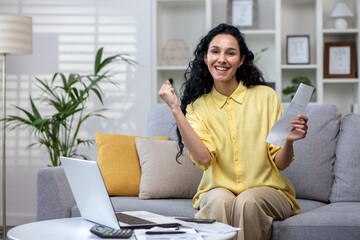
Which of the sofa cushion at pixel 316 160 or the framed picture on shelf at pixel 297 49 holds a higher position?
the framed picture on shelf at pixel 297 49

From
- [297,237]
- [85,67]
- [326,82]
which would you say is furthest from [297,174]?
[85,67]

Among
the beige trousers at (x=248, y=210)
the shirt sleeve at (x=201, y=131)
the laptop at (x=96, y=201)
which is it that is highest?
the shirt sleeve at (x=201, y=131)

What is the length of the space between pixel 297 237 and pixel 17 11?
341 centimetres

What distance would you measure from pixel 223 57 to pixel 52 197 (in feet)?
3.48

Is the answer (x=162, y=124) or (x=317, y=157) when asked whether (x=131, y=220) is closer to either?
(x=317, y=157)

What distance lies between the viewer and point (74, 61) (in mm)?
4691

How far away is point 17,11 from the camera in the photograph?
4770 millimetres

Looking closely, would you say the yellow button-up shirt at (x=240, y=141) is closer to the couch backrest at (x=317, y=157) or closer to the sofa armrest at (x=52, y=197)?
the couch backrest at (x=317, y=157)

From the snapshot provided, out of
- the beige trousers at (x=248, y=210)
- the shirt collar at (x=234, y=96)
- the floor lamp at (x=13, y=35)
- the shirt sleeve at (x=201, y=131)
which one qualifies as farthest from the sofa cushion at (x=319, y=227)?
the floor lamp at (x=13, y=35)

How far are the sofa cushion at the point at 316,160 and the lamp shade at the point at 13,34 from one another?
207cm

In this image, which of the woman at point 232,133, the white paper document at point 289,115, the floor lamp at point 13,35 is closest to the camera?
the white paper document at point 289,115

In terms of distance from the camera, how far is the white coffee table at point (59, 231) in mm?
1592

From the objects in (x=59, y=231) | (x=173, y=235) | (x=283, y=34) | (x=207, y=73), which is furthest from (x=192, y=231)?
(x=283, y=34)

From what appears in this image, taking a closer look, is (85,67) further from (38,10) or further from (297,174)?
(297,174)
